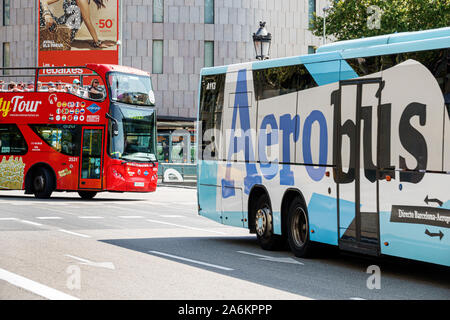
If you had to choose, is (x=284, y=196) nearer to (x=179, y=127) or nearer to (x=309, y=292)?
(x=309, y=292)

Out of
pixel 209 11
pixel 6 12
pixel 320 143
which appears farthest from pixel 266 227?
Answer: pixel 6 12

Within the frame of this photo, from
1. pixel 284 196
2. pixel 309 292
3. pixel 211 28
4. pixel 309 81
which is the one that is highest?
pixel 211 28

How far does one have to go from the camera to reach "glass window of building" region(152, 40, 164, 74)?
213 feet

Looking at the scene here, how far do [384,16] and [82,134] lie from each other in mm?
16151

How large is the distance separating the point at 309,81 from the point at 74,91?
18166 millimetres

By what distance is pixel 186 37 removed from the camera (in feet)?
212

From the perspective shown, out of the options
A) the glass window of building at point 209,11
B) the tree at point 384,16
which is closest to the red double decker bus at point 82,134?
the tree at point 384,16

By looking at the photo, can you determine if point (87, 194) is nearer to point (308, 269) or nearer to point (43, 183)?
point (43, 183)

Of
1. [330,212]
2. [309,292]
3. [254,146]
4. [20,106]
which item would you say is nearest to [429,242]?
[309,292]

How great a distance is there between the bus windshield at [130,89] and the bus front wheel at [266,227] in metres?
15.2

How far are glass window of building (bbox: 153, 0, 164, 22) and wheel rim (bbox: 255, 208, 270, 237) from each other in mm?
50277

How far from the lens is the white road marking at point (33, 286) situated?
9547 mm

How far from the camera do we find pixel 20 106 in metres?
31.7

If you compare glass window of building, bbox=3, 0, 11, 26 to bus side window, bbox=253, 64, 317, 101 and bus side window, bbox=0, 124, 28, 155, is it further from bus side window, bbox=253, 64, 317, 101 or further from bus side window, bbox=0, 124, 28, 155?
bus side window, bbox=253, 64, 317, 101
